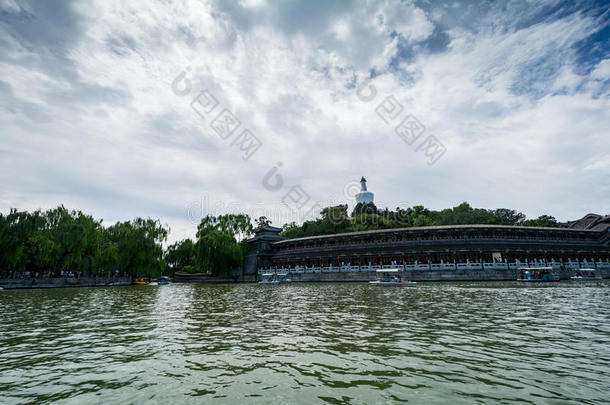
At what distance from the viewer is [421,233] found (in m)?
41.4

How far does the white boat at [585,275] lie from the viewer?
33125 millimetres

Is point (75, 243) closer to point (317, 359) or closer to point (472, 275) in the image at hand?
point (317, 359)

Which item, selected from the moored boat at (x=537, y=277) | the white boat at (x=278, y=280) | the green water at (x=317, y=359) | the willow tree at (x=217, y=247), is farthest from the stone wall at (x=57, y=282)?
the moored boat at (x=537, y=277)

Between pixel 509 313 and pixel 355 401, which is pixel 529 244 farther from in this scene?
pixel 355 401

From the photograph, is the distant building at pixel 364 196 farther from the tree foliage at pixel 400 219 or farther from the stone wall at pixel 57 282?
the stone wall at pixel 57 282

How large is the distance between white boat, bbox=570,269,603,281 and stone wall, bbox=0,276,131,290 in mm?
Answer: 56259

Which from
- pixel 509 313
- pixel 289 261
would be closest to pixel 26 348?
pixel 509 313

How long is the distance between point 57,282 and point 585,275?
6074 centimetres

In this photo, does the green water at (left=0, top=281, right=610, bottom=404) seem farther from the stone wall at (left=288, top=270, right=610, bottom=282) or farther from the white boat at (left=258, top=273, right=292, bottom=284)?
the white boat at (left=258, top=273, right=292, bottom=284)

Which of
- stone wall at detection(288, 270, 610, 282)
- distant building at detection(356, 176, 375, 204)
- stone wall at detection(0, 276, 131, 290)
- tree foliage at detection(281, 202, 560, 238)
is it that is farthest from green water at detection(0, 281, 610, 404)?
distant building at detection(356, 176, 375, 204)

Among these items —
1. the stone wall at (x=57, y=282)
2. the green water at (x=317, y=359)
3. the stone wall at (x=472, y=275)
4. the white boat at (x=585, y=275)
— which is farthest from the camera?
the stone wall at (x=57, y=282)

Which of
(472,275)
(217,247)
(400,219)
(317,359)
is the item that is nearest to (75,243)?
(217,247)

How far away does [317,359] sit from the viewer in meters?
6.76

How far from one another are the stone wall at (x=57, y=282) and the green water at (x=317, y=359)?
32.3 m
